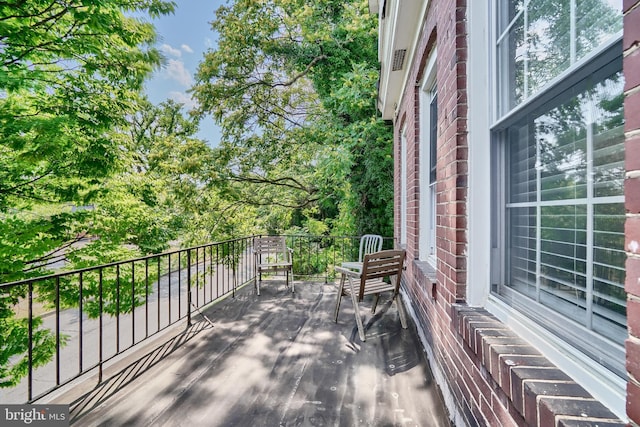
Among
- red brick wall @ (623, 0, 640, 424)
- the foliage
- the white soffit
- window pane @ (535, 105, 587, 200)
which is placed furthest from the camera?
the foliage

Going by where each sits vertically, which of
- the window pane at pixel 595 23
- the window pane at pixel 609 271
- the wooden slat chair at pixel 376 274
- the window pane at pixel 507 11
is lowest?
the wooden slat chair at pixel 376 274

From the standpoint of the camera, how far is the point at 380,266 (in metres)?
2.84

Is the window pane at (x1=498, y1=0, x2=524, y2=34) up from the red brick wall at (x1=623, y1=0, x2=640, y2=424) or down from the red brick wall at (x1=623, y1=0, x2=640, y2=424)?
up

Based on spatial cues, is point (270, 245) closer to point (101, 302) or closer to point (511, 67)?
point (101, 302)

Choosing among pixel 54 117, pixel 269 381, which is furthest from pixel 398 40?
pixel 54 117

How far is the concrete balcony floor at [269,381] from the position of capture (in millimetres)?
1702

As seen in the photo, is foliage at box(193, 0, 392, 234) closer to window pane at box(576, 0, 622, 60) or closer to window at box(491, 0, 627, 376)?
window at box(491, 0, 627, 376)

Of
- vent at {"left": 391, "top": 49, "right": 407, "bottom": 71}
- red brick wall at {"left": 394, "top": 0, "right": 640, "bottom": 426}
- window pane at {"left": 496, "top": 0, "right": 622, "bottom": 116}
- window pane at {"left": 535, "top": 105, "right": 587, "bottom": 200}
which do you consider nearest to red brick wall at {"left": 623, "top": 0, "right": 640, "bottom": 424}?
red brick wall at {"left": 394, "top": 0, "right": 640, "bottom": 426}

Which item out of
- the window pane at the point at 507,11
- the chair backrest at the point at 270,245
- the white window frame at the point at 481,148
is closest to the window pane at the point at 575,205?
the white window frame at the point at 481,148

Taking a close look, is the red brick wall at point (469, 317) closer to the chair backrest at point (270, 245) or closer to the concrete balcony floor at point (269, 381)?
the concrete balcony floor at point (269, 381)

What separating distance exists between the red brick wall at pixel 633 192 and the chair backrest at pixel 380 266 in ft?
6.79

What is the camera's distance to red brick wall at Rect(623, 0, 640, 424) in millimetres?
564

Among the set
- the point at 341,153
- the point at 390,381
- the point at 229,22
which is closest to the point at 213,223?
the point at 341,153

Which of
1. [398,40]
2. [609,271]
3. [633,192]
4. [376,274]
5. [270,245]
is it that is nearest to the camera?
[633,192]
